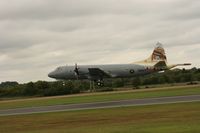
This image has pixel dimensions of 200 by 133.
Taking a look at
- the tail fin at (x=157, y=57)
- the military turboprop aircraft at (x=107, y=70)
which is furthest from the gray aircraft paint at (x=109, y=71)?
the tail fin at (x=157, y=57)

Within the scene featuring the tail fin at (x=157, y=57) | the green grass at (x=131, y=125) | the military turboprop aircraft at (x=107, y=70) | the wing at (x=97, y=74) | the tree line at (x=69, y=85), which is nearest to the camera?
the green grass at (x=131, y=125)

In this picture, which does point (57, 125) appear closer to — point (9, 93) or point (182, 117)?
point (182, 117)

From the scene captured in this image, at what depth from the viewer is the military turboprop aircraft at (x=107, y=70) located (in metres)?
104

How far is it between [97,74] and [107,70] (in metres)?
4.30

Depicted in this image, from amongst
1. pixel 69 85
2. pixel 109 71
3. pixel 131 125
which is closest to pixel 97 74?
pixel 109 71

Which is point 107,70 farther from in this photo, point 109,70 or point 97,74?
point 97,74

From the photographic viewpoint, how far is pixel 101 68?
107 metres

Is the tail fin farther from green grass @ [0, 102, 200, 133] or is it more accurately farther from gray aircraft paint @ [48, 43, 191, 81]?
green grass @ [0, 102, 200, 133]

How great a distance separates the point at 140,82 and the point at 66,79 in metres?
16.8

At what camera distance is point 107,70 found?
107500 millimetres

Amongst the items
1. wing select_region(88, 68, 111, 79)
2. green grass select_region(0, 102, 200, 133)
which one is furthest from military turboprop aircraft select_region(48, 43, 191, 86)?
green grass select_region(0, 102, 200, 133)

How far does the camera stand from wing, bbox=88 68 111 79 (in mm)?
101750

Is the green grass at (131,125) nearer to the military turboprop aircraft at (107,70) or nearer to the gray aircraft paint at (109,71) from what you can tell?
the military turboprop aircraft at (107,70)

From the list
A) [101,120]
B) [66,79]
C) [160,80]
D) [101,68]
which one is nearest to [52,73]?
[66,79]
